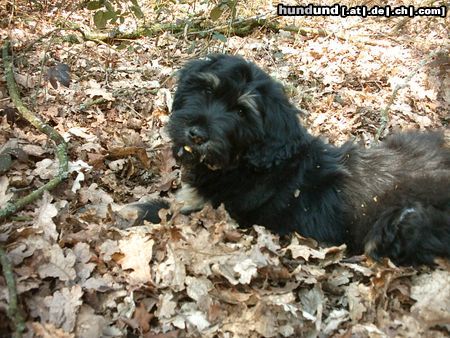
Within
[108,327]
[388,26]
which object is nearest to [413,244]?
[108,327]

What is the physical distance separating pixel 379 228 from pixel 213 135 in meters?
1.84

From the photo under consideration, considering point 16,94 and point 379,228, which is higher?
point 16,94

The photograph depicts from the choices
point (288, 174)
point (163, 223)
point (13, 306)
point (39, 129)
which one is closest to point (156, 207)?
point (163, 223)

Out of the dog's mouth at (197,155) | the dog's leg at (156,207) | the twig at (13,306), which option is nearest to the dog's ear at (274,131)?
the dog's mouth at (197,155)

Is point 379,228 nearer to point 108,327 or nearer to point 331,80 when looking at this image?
point 108,327

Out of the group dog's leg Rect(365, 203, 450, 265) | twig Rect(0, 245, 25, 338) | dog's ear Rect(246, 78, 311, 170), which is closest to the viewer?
twig Rect(0, 245, 25, 338)

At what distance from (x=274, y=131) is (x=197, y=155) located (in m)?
0.80

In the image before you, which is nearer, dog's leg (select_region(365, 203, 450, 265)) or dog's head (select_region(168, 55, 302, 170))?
dog's leg (select_region(365, 203, 450, 265))

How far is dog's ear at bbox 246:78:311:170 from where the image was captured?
4.60m

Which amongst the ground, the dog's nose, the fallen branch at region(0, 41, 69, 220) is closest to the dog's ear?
the dog's nose

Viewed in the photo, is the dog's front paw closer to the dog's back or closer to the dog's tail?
the dog's back

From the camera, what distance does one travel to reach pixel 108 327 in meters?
3.32

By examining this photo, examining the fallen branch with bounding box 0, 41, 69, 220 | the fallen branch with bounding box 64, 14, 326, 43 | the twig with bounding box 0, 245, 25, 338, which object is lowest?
the twig with bounding box 0, 245, 25, 338

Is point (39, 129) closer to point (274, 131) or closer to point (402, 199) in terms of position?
point (274, 131)
